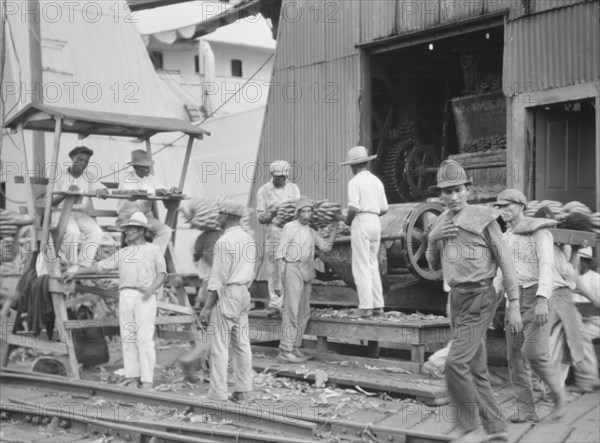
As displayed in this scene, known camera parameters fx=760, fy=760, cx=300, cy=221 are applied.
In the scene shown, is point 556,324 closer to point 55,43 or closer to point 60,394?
point 60,394

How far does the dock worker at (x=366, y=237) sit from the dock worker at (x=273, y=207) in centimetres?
129

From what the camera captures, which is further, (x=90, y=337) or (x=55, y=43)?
(x=55, y=43)

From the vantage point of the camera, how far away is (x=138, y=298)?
916cm

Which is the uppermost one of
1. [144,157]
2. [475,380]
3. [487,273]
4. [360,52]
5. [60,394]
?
[360,52]

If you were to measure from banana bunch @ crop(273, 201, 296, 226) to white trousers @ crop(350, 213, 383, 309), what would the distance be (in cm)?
106

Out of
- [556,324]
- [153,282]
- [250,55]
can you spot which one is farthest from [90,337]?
[250,55]

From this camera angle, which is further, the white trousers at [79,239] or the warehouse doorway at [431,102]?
the warehouse doorway at [431,102]

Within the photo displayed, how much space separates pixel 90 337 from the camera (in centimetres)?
1065

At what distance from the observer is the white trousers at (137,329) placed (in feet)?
29.8

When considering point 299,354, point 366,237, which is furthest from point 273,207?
point 299,354

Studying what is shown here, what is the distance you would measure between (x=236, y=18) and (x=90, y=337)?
386 inches

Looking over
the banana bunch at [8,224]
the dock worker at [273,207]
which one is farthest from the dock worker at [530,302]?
the banana bunch at [8,224]

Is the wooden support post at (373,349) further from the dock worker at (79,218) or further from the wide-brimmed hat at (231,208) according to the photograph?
the dock worker at (79,218)

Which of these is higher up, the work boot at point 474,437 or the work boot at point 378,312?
the work boot at point 378,312
